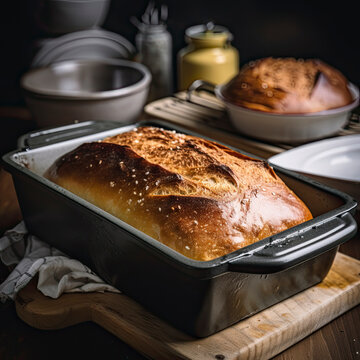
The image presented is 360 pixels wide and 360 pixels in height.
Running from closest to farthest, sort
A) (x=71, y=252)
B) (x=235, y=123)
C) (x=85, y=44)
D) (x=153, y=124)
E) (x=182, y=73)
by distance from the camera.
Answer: (x=71, y=252) < (x=153, y=124) < (x=235, y=123) < (x=182, y=73) < (x=85, y=44)

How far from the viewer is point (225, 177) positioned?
1.01 m

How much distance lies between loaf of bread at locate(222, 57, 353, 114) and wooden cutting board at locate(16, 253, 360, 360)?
1.99 feet

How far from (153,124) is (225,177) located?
A: 454mm

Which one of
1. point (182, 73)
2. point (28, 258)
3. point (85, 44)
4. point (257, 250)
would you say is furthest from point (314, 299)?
point (85, 44)

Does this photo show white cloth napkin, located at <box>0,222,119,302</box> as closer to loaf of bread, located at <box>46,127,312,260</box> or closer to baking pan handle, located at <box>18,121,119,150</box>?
loaf of bread, located at <box>46,127,312,260</box>

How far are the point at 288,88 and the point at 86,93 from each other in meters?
0.64

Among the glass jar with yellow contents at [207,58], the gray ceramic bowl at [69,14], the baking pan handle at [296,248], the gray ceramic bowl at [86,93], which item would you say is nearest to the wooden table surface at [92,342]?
the baking pan handle at [296,248]

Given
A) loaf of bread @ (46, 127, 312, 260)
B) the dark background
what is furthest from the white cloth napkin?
the dark background

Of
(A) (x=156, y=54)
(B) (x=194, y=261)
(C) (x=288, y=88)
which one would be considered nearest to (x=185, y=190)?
(B) (x=194, y=261)

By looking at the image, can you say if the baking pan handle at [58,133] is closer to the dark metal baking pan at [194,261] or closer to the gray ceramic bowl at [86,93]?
the dark metal baking pan at [194,261]

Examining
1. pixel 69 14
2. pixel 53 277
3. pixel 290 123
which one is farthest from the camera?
pixel 69 14

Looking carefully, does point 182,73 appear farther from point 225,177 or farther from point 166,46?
point 225,177

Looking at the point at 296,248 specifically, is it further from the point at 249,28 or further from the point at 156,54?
the point at 249,28

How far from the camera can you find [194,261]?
2.57ft
